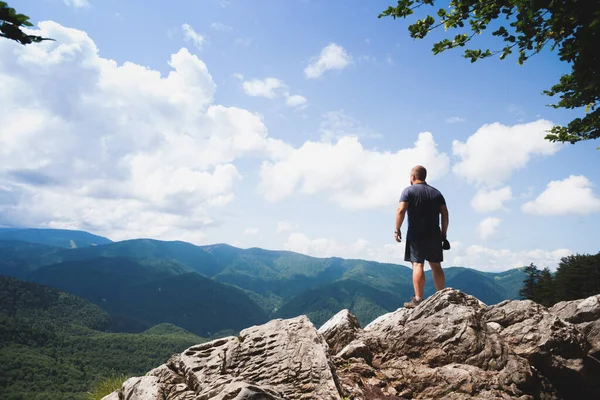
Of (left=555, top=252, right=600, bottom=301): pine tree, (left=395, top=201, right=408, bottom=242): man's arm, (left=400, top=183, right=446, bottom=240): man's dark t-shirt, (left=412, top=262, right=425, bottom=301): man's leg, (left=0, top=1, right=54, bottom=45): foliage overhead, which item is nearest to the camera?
(left=0, top=1, right=54, bottom=45): foliage overhead

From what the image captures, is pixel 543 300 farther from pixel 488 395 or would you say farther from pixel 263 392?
pixel 263 392

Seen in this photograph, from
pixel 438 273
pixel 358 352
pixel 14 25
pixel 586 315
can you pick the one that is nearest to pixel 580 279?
→ pixel 586 315

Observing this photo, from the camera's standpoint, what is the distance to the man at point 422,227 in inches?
370

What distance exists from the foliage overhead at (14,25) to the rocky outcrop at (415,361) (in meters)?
5.77

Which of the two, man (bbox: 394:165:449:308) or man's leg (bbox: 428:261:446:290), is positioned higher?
man (bbox: 394:165:449:308)

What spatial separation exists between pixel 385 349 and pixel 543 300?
5001 centimetres

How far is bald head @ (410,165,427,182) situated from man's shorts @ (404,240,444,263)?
1.90 m

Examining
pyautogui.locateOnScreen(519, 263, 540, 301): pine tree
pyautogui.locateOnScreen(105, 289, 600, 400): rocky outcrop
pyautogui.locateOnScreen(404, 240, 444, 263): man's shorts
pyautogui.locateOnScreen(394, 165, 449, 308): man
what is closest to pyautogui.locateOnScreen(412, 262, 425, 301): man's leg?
pyautogui.locateOnScreen(394, 165, 449, 308): man

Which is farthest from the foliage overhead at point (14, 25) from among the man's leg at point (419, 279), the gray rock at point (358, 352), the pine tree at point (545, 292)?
the pine tree at point (545, 292)

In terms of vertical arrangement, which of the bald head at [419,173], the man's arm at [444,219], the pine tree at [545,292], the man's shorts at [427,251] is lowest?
the pine tree at [545,292]

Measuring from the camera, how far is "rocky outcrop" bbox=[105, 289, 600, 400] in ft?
19.2

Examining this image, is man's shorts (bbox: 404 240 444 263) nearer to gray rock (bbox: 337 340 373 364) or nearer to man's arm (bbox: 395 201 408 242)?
man's arm (bbox: 395 201 408 242)

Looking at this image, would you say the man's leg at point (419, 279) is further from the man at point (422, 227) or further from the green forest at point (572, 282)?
the green forest at point (572, 282)

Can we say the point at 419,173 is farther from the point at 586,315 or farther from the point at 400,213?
the point at 586,315
